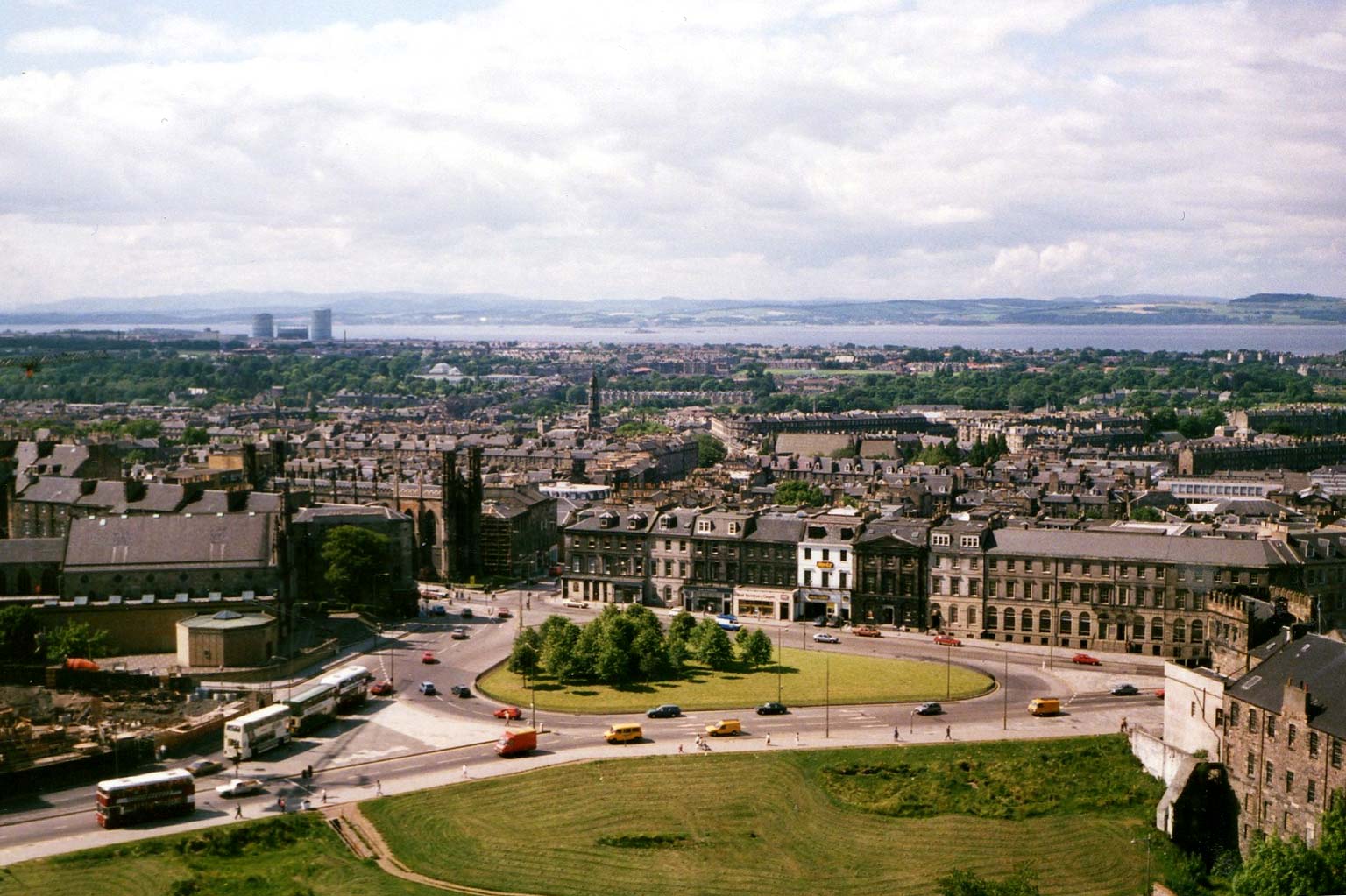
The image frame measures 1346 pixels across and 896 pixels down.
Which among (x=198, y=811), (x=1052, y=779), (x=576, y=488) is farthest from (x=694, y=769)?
(x=576, y=488)

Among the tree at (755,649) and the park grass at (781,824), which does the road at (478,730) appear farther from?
the tree at (755,649)

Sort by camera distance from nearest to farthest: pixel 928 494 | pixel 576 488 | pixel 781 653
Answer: pixel 781 653, pixel 928 494, pixel 576 488

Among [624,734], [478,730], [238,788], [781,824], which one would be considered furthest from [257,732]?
[781,824]

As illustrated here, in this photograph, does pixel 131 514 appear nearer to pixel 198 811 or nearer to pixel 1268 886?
pixel 198 811

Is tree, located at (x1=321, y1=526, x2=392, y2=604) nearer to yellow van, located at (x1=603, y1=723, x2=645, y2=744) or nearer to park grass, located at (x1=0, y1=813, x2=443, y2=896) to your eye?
yellow van, located at (x1=603, y1=723, x2=645, y2=744)

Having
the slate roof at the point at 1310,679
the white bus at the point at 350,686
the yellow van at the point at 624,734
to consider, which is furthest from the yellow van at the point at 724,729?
the slate roof at the point at 1310,679

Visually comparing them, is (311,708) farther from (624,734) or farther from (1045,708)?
(1045,708)
